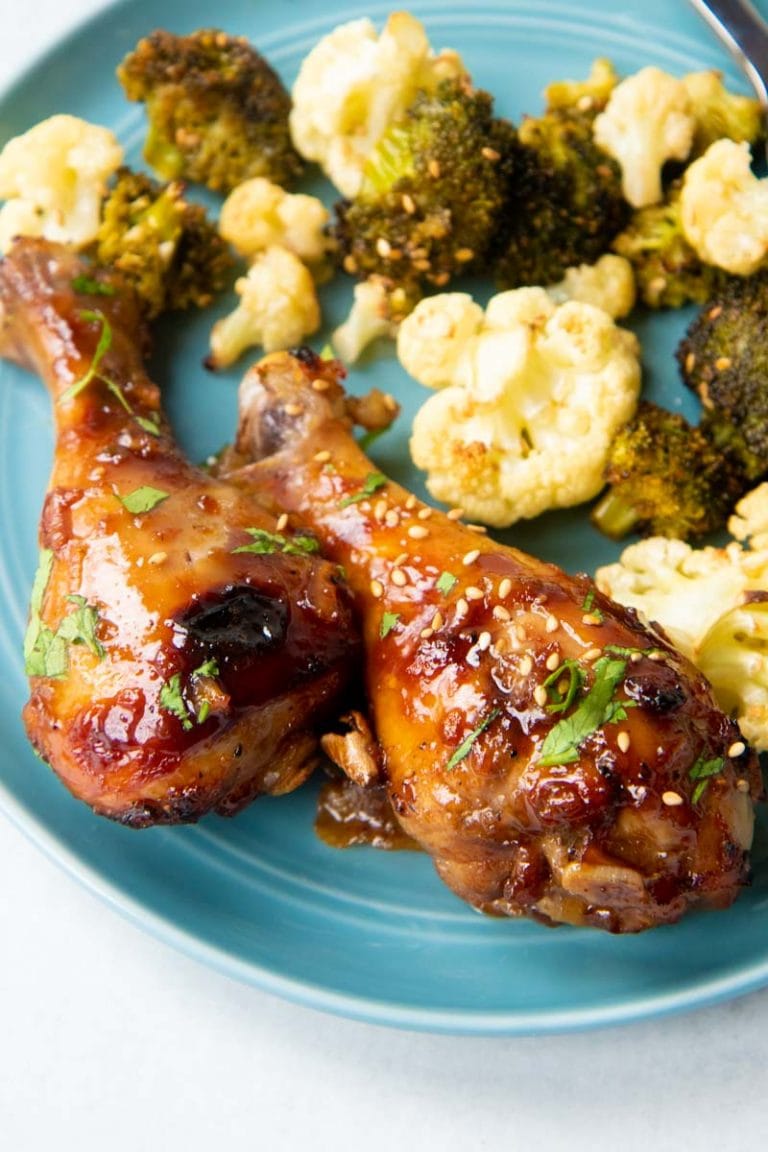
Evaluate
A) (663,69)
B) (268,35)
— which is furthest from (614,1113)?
(268,35)

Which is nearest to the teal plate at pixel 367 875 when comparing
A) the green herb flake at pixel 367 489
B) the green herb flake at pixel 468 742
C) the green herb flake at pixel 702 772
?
the green herb flake at pixel 367 489

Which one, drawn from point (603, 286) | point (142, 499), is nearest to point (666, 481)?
point (603, 286)

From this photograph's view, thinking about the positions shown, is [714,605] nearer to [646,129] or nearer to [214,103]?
[646,129]

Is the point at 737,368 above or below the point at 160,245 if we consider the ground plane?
below

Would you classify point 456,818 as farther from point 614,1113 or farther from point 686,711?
point 614,1113

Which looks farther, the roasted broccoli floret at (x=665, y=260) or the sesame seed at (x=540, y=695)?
the roasted broccoli floret at (x=665, y=260)

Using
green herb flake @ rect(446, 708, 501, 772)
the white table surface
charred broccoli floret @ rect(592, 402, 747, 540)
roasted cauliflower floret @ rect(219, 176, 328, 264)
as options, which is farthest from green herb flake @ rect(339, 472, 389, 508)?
the white table surface

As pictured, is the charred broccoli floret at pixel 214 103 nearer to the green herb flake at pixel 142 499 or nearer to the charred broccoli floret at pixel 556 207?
the charred broccoli floret at pixel 556 207
